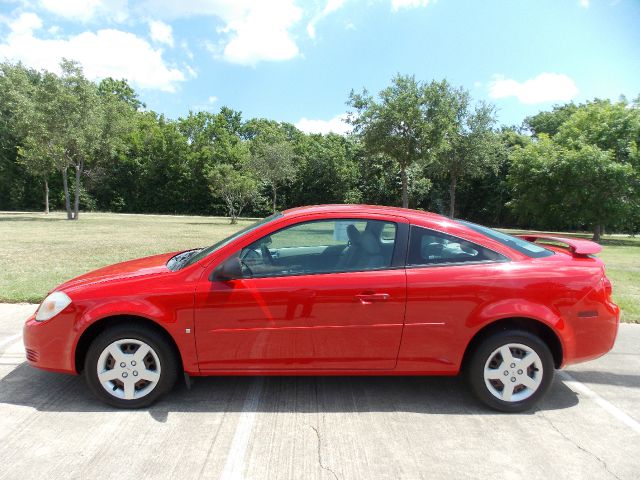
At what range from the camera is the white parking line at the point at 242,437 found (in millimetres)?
2709

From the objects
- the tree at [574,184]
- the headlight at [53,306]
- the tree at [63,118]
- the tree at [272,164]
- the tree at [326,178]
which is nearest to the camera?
the headlight at [53,306]

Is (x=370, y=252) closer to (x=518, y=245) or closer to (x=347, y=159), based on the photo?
(x=518, y=245)

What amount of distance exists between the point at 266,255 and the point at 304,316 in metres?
0.59

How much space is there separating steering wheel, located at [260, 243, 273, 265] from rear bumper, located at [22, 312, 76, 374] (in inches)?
58.3

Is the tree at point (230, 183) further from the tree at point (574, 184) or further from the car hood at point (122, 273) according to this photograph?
the car hood at point (122, 273)

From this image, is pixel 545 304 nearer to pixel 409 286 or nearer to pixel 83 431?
pixel 409 286

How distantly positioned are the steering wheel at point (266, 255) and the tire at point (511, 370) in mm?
1728

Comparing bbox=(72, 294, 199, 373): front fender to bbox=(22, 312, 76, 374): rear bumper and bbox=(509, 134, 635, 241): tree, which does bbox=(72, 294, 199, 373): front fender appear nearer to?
bbox=(22, 312, 76, 374): rear bumper

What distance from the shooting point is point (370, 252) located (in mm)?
3551

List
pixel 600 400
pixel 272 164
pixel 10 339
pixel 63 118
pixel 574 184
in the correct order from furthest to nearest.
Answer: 1. pixel 272 164
2. pixel 63 118
3. pixel 574 184
4. pixel 10 339
5. pixel 600 400

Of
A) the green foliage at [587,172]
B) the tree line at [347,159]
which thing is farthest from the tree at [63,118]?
the green foliage at [587,172]

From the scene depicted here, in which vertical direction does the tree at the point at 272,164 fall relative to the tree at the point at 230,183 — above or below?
above

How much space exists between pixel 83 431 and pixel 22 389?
3.51 ft

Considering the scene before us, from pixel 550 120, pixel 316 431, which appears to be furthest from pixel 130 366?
pixel 550 120
